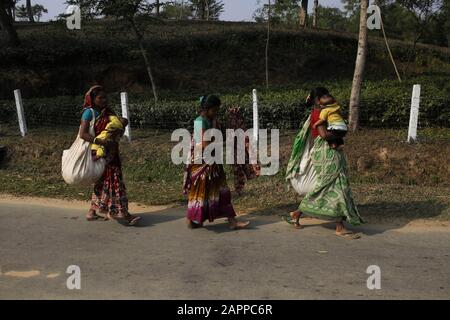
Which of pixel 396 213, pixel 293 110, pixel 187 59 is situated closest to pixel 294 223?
pixel 396 213

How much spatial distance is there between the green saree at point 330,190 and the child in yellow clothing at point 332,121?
0.13 metres

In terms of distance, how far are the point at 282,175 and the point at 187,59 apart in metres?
13.7

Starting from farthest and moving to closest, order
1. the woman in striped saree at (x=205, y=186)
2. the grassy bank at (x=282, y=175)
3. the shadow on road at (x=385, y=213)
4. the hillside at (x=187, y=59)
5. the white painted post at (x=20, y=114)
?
the hillside at (x=187, y=59) < the white painted post at (x=20, y=114) < the grassy bank at (x=282, y=175) < the shadow on road at (x=385, y=213) < the woman in striped saree at (x=205, y=186)

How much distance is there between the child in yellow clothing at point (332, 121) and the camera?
230 inches

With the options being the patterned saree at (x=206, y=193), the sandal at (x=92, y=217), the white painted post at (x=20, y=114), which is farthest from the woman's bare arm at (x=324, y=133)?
the white painted post at (x=20, y=114)

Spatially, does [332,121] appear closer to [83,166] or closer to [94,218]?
[83,166]

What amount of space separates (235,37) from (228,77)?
2.98 metres

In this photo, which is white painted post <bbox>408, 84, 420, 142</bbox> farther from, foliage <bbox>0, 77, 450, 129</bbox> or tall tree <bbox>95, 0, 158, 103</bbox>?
tall tree <bbox>95, 0, 158, 103</bbox>

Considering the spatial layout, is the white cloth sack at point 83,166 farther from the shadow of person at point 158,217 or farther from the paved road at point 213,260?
the shadow of person at point 158,217

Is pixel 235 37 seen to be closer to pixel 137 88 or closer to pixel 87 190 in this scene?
pixel 137 88

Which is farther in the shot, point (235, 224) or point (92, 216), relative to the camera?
point (92, 216)

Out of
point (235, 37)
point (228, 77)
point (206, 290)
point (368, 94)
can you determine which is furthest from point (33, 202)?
point (235, 37)

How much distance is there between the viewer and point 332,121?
588cm
